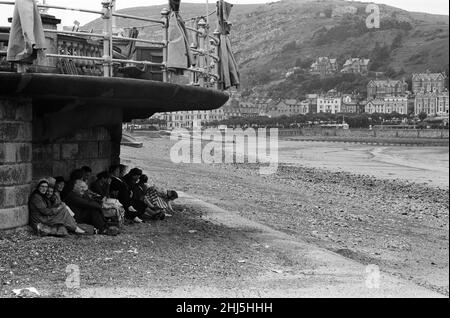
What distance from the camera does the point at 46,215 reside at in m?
8.63

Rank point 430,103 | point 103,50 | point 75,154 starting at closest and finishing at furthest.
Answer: point 103,50 < point 75,154 < point 430,103

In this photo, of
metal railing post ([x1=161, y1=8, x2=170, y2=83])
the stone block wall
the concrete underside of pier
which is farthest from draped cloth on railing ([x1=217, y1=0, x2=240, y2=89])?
the stone block wall

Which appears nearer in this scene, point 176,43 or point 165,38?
point 176,43

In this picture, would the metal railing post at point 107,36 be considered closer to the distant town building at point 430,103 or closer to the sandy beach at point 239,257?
the sandy beach at point 239,257

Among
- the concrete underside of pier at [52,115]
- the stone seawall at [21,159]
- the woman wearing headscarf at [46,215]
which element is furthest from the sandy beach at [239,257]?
the concrete underside of pier at [52,115]

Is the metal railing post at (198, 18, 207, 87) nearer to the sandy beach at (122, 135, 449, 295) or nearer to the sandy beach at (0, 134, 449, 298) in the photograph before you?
the sandy beach at (0, 134, 449, 298)

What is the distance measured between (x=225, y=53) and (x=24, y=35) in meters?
4.38

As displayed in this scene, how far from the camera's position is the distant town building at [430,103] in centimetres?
19325

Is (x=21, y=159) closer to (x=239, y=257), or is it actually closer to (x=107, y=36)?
(x=107, y=36)

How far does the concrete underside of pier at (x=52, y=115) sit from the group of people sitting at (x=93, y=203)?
10.4 inches

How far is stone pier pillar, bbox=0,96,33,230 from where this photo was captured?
831 centimetres

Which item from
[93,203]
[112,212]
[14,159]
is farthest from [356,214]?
[14,159]

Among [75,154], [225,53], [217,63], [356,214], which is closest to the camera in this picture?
[75,154]

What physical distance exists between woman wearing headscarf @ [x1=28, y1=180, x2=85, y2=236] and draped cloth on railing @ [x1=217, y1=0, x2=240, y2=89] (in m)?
3.92
